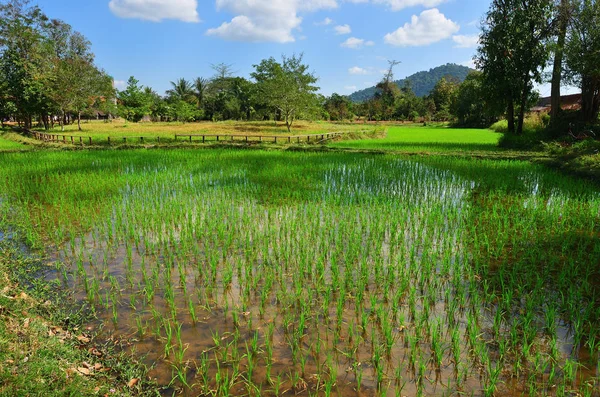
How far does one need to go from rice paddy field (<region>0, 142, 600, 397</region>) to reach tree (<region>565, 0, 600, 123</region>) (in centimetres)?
1144

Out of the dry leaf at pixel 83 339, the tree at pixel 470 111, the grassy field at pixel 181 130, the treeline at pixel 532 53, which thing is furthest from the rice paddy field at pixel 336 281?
the tree at pixel 470 111

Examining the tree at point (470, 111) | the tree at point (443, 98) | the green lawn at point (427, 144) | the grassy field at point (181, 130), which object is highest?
the tree at point (443, 98)

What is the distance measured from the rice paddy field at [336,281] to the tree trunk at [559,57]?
14843 millimetres

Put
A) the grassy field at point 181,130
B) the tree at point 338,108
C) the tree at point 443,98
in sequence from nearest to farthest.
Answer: the grassy field at point 181,130 → the tree at point 443,98 → the tree at point 338,108

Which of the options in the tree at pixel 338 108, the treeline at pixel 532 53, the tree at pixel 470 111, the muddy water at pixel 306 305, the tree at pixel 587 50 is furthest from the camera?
the tree at pixel 338 108

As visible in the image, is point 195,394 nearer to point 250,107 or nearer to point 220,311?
point 220,311

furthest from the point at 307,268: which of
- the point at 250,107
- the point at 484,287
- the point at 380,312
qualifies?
the point at 250,107

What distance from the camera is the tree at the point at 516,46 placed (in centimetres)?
2125

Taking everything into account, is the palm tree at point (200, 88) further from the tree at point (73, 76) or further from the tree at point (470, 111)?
the tree at point (470, 111)

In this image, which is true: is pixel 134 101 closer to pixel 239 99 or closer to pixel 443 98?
pixel 239 99

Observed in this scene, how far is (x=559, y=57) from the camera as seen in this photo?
67.1ft

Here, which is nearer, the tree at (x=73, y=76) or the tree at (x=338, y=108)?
the tree at (x=73, y=76)

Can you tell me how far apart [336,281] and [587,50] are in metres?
20.0

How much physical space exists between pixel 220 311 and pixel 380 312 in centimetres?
169
